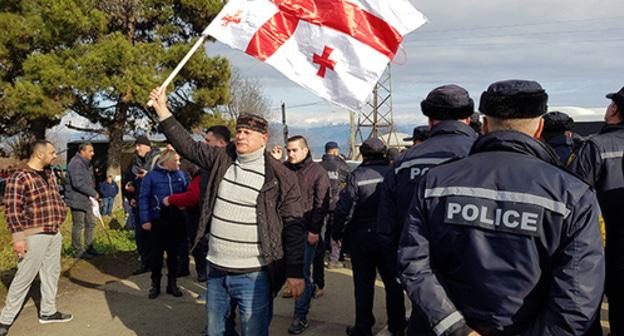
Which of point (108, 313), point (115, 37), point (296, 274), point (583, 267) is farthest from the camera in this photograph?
point (115, 37)

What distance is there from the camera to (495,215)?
1928 millimetres

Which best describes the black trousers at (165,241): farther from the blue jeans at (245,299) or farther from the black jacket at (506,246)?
the black jacket at (506,246)

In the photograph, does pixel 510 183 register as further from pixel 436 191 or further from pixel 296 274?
pixel 296 274

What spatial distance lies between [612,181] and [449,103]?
1.14m

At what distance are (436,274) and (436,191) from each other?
352 mm

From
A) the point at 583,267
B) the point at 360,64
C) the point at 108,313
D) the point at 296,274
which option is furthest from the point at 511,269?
the point at 108,313

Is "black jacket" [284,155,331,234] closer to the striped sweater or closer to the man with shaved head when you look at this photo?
the striped sweater

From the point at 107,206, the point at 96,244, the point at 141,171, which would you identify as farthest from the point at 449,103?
the point at 107,206

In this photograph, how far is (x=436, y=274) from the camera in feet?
7.06

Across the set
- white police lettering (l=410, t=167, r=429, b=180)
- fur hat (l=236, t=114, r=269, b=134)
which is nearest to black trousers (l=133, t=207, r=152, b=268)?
fur hat (l=236, t=114, r=269, b=134)

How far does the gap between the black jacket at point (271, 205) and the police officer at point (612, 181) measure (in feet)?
6.14

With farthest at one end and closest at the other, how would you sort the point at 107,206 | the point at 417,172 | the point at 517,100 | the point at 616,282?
1. the point at 107,206
2. the point at 417,172
3. the point at 616,282
4. the point at 517,100

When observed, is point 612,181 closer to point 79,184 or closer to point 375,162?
point 375,162

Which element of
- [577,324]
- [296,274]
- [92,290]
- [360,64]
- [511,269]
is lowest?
[92,290]
